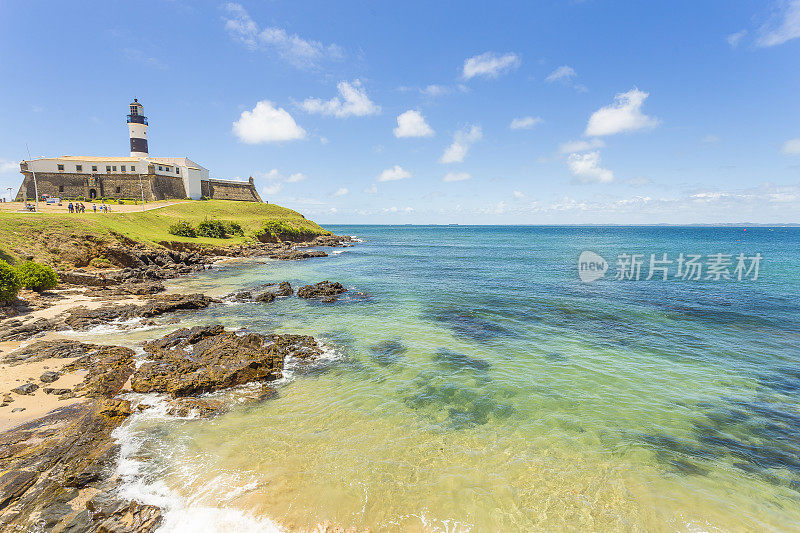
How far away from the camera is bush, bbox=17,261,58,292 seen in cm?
2542

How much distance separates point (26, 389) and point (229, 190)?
377ft

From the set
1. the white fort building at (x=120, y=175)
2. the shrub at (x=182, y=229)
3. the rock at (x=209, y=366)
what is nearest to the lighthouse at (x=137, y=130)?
the white fort building at (x=120, y=175)

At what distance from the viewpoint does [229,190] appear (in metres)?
114

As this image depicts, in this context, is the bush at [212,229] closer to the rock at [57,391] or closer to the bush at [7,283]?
the bush at [7,283]

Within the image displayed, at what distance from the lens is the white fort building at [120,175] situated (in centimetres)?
7938

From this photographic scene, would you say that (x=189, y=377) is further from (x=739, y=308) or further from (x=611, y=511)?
(x=739, y=308)

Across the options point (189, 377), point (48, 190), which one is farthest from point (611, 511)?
point (48, 190)

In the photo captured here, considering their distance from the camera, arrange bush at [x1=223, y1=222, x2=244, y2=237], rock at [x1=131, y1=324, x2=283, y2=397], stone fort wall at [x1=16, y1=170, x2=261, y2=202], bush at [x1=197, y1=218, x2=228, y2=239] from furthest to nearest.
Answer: stone fort wall at [x1=16, y1=170, x2=261, y2=202] < bush at [x1=223, y1=222, x2=244, y2=237] < bush at [x1=197, y1=218, x2=228, y2=239] < rock at [x1=131, y1=324, x2=283, y2=397]

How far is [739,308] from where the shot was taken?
2728 cm

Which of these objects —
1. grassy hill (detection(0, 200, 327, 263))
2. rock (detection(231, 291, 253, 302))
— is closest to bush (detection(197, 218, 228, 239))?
grassy hill (detection(0, 200, 327, 263))

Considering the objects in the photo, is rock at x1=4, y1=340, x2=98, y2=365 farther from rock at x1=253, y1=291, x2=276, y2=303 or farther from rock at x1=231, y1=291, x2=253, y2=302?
rock at x1=253, y1=291, x2=276, y2=303

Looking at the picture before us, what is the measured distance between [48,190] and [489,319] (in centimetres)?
10836

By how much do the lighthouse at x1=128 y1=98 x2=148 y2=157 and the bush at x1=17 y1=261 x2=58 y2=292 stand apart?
84.7m

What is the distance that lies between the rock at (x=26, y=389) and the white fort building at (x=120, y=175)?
87.5 metres
